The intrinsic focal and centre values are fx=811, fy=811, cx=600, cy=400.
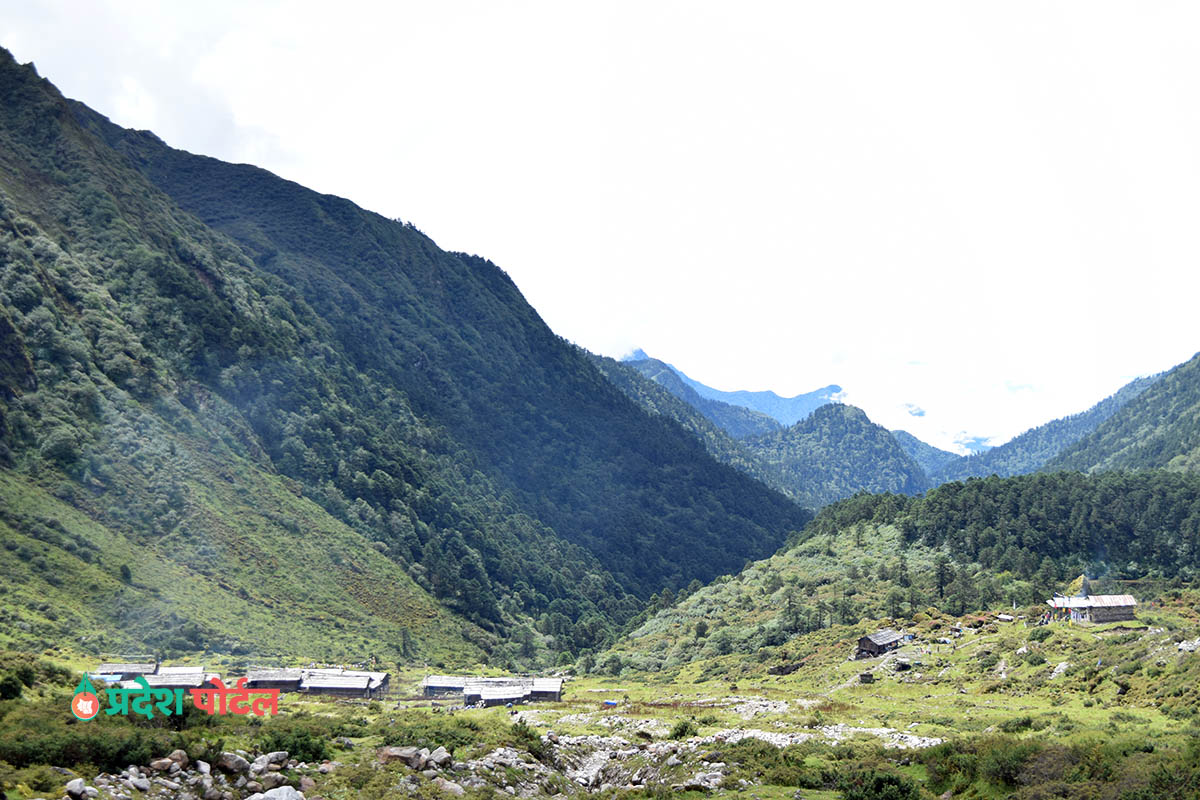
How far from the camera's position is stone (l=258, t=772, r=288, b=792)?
39438 millimetres

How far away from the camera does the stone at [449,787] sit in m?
44.2

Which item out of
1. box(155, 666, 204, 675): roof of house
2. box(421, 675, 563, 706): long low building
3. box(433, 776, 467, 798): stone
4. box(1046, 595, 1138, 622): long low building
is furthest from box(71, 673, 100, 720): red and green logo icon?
box(1046, 595, 1138, 622): long low building

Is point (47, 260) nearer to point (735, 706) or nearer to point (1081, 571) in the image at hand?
point (735, 706)

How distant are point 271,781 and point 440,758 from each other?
11.0 m

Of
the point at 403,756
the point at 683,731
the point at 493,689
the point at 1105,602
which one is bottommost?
the point at 493,689

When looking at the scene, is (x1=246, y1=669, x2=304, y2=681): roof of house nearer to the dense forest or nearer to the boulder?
the boulder

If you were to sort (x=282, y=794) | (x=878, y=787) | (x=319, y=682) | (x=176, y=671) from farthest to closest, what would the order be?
(x=319, y=682) < (x=176, y=671) < (x=878, y=787) < (x=282, y=794)

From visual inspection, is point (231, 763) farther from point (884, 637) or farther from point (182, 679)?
point (884, 637)

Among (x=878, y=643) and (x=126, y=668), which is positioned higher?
(x=126, y=668)

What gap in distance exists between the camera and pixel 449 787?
147 feet

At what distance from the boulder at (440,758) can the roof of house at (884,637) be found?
77.4m

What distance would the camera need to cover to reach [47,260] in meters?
188

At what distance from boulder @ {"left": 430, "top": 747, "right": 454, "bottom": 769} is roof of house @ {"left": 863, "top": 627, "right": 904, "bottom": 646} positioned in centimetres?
7738

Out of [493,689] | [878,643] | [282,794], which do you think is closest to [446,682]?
[493,689]
